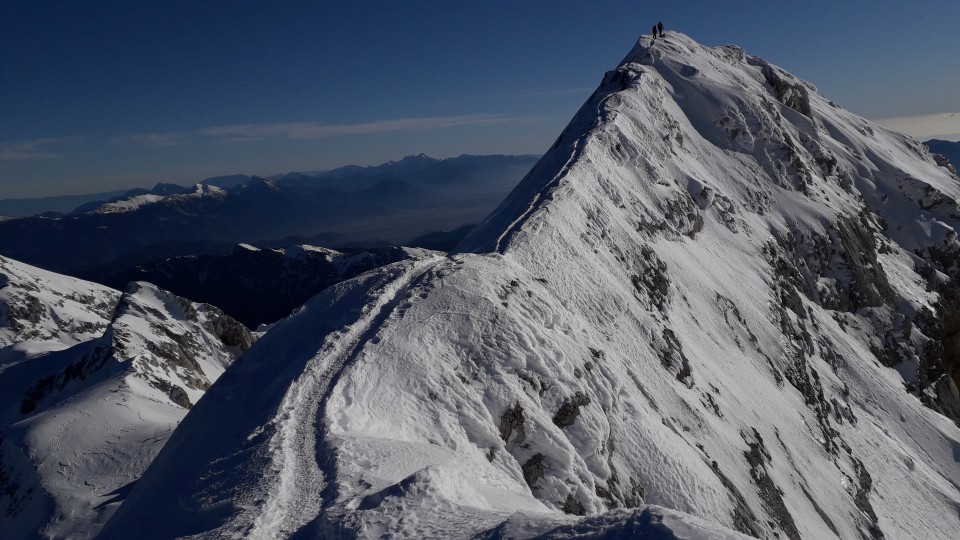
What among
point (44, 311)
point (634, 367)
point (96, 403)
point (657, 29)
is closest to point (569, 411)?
point (634, 367)

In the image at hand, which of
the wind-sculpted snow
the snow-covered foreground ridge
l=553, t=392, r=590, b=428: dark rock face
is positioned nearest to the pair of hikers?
the snow-covered foreground ridge

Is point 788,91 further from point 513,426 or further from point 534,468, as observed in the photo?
point 534,468

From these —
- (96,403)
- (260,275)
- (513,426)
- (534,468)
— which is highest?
(513,426)

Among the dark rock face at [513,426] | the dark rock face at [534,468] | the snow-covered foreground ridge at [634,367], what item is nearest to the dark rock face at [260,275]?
the snow-covered foreground ridge at [634,367]

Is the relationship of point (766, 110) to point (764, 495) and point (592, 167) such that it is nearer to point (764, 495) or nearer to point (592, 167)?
point (592, 167)

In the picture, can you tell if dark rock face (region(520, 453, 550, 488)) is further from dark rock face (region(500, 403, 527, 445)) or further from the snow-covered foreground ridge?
dark rock face (region(500, 403, 527, 445))

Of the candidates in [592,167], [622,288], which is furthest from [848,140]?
[622,288]
